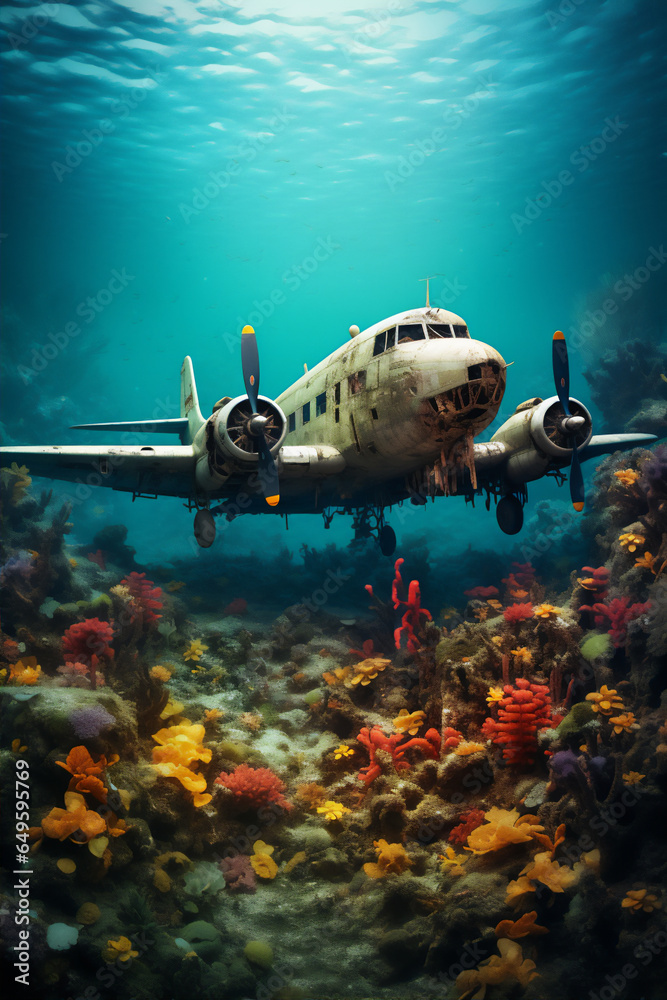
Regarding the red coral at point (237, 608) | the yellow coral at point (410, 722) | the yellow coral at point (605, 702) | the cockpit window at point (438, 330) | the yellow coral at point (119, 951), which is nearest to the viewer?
the yellow coral at point (119, 951)

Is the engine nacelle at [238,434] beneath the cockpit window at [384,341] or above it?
beneath

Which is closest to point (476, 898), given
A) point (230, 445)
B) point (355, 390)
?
point (230, 445)

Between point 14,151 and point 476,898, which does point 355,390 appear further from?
point 14,151

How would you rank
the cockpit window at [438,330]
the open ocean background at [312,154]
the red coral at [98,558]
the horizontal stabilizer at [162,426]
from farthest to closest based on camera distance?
the open ocean background at [312,154], the red coral at [98,558], the horizontal stabilizer at [162,426], the cockpit window at [438,330]

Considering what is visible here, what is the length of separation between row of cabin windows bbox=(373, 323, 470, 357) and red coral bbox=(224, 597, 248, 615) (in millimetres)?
9581

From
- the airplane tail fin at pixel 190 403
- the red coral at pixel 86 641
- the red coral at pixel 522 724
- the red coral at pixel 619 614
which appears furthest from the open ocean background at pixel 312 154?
the red coral at pixel 522 724

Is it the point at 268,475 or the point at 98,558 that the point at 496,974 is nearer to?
the point at 268,475

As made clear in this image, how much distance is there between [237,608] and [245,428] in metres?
7.87

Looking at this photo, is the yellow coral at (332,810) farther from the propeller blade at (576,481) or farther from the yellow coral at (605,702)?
the propeller blade at (576,481)

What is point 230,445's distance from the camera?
9.79 meters

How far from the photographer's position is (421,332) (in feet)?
31.8

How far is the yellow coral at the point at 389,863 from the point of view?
20.8 feet

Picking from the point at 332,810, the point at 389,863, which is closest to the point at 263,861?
the point at 332,810

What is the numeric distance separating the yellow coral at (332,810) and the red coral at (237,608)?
915 centimetres
